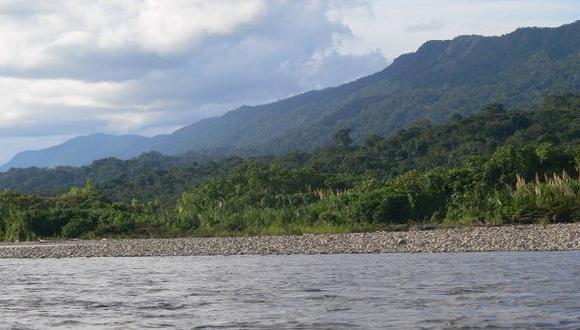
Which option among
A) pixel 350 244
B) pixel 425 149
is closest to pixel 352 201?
pixel 350 244

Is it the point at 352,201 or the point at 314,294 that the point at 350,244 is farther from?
the point at 314,294

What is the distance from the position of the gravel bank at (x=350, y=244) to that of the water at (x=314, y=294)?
194cm

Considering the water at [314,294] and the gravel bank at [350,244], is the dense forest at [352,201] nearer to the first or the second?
the gravel bank at [350,244]

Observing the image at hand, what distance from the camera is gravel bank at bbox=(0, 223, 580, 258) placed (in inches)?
1131

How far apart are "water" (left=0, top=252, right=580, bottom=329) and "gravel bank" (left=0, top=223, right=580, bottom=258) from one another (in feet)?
6.36

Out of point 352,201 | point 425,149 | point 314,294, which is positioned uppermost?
point 425,149

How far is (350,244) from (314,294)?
13315mm

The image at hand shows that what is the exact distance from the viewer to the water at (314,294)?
50.8ft

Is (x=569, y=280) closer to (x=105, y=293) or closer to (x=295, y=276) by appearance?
(x=295, y=276)

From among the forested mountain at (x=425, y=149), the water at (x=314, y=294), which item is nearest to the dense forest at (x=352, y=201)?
the forested mountain at (x=425, y=149)

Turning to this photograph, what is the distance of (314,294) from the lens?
1933cm

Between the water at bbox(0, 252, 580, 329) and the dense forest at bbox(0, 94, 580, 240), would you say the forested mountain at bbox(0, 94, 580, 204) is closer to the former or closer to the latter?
the dense forest at bbox(0, 94, 580, 240)

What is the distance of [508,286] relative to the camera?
1883 centimetres

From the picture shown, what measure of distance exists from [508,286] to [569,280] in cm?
141
